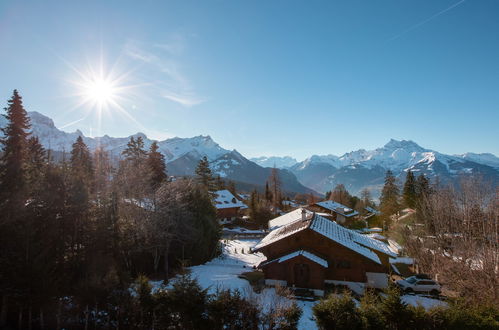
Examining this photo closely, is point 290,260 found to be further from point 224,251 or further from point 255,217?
point 255,217

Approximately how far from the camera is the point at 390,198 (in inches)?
2520

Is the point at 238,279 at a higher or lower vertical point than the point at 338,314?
lower

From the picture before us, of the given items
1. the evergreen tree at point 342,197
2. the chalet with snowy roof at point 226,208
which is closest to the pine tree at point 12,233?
the chalet with snowy roof at point 226,208

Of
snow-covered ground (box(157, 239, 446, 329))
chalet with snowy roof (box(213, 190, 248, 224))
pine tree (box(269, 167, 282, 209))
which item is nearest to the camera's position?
snow-covered ground (box(157, 239, 446, 329))

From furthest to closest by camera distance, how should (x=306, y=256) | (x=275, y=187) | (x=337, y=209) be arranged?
A: (x=275, y=187) < (x=337, y=209) < (x=306, y=256)

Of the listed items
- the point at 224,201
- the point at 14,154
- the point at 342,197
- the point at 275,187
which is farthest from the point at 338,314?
the point at 342,197

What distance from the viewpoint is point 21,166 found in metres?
21.1

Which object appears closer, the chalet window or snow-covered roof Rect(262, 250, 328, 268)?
snow-covered roof Rect(262, 250, 328, 268)

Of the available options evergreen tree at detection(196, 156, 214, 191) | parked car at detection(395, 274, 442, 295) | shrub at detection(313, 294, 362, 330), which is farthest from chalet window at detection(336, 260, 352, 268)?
evergreen tree at detection(196, 156, 214, 191)

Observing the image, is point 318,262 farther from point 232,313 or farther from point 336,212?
point 336,212

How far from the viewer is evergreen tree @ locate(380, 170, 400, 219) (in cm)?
5903

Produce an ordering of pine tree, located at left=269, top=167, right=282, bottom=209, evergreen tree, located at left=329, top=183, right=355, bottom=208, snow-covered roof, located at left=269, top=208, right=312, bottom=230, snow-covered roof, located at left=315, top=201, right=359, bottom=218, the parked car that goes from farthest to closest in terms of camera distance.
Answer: evergreen tree, located at left=329, top=183, right=355, bottom=208, pine tree, located at left=269, top=167, right=282, bottom=209, snow-covered roof, located at left=315, top=201, right=359, bottom=218, snow-covered roof, located at left=269, top=208, right=312, bottom=230, the parked car

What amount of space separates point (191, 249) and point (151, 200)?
7779mm

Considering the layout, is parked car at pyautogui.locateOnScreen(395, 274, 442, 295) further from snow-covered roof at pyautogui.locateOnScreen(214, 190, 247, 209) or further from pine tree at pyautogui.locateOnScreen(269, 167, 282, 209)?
pine tree at pyautogui.locateOnScreen(269, 167, 282, 209)
